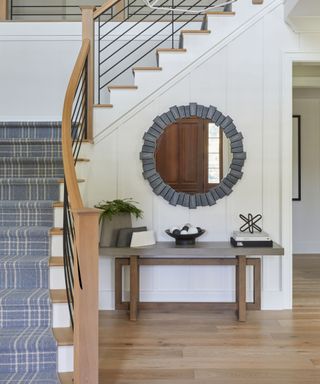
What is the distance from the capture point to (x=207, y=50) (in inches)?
146

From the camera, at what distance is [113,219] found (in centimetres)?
350

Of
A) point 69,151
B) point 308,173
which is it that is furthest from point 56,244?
point 308,173

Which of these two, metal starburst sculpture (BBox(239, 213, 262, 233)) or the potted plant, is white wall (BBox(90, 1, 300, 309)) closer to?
metal starburst sculpture (BBox(239, 213, 262, 233))

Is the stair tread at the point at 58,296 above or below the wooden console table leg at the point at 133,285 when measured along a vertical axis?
above

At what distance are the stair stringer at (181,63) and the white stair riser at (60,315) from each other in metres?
1.78

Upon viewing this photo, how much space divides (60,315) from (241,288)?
164cm

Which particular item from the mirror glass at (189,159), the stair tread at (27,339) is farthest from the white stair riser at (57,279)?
the mirror glass at (189,159)

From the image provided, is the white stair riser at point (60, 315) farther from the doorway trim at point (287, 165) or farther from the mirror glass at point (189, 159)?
the doorway trim at point (287, 165)

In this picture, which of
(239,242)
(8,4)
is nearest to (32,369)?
(239,242)

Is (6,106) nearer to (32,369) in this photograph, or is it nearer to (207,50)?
(207,50)

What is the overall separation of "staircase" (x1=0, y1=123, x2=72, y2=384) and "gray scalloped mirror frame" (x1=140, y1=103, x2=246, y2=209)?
0.84 meters

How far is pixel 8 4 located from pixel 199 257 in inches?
160

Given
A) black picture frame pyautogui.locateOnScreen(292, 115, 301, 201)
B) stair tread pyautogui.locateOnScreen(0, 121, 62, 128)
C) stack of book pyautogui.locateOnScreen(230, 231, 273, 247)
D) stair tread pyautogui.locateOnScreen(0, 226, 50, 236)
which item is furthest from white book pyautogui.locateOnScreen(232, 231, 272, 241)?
black picture frame pyautogui.locateOnScreen(292, 115, 301, 201)

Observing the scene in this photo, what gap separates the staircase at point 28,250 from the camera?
2.27 meters
